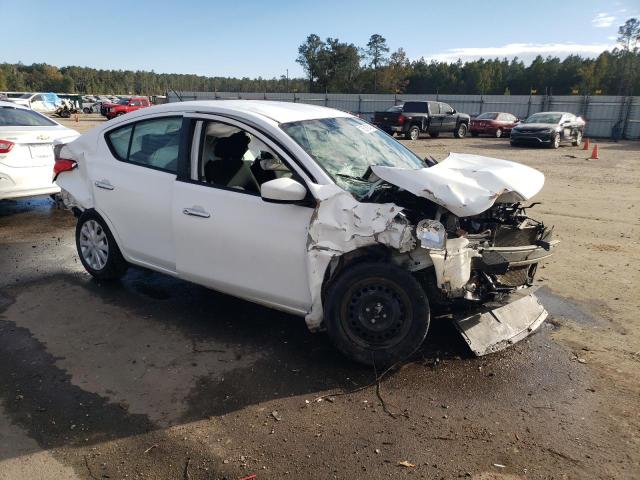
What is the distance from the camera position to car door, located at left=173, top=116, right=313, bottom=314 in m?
3.66

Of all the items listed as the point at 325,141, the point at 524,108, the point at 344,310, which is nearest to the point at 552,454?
the point at 344,310

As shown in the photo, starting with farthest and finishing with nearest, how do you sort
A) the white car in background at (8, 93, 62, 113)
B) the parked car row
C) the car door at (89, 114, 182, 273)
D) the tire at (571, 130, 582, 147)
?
the white car in background at (8, 93, 62, 113) → the tire at (571, 130, 582, 147) → the parked car row → the car door at (89, 114, 182, 273)

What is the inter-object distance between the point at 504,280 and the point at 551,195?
7897 millimetres

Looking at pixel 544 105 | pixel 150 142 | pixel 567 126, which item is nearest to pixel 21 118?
pixel 150 142

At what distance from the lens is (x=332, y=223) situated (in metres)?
3.46

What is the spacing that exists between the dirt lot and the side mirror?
122cm

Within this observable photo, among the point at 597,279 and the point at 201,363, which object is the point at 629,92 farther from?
the point at 201,363

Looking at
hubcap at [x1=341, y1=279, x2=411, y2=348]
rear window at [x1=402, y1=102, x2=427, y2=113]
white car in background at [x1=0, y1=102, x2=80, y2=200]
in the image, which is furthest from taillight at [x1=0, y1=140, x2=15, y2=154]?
rear window at [x1=402, y1=102, x2=427, y2=113]

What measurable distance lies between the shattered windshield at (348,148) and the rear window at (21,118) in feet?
19.8

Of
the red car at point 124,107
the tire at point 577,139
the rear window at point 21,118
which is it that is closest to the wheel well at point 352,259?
the rear window at point 21,118

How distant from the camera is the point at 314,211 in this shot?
3516mm

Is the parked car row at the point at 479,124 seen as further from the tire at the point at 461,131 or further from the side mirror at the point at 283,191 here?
the side mirror at the point at 283,191

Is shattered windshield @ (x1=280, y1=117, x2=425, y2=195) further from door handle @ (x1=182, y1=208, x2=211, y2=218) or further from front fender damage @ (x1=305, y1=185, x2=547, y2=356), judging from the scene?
door handle @ (x1=182, y1=208, x2=211, y2=218)

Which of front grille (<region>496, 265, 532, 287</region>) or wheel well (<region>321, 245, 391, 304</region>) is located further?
front grille (<region>496, 265, 532, 287</region>)
